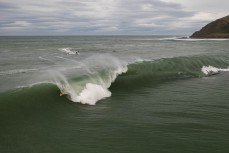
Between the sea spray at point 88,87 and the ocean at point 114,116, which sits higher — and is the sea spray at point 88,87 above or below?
above

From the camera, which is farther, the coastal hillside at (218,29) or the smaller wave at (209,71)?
the coastal hillside at (218,29)

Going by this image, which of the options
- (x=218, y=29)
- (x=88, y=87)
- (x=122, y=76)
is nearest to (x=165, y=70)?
(x=122, y=76)

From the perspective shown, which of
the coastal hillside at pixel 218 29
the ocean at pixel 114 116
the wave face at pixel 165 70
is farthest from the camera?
the coastal hillside at pixel 218 29

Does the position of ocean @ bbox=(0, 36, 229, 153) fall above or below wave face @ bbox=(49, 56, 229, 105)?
below

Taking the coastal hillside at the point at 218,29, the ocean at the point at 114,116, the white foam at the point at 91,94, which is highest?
the coastal hillside at the point at 218,29

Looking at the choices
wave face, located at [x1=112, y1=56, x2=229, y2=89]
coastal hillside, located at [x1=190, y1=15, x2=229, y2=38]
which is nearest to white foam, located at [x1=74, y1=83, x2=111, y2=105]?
wave face, located at [x1=112, y1=56, x2=229, y2=89]

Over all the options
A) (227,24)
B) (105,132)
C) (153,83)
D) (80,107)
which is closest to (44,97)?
(80,107)

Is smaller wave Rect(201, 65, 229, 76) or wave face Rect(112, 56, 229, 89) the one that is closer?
wave face Rect(112, 56, 229, 89)

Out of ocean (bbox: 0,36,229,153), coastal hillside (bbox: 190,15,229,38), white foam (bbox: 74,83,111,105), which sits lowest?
ocean (bbox: 0,36,229,153)

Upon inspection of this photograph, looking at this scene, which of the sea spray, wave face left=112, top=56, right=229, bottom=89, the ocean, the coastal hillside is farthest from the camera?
the coastal hillside

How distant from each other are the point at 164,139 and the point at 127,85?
6553 millimetres

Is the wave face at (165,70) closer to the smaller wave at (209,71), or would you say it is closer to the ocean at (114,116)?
the smaller wave at (209,71)

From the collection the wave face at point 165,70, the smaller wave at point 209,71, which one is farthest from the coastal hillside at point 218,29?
the smaller wave at point 209,71

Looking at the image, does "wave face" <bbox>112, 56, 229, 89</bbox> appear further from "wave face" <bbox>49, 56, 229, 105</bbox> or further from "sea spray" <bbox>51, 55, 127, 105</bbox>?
"sea spray" <bbox>51, 55, 127, 105</bbox>
